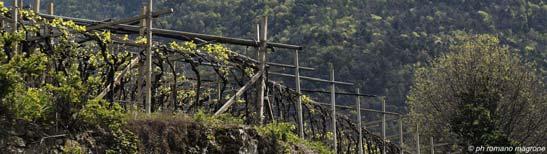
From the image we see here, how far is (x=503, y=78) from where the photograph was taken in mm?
36656

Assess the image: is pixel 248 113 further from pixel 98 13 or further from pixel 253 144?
pixel 98 13

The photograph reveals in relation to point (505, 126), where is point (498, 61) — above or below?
above

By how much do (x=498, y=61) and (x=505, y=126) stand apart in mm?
2518

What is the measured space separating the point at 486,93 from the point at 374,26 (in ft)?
140

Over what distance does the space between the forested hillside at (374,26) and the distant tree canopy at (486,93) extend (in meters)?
27.5

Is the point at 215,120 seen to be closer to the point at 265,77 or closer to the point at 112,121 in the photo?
the point at 112,121

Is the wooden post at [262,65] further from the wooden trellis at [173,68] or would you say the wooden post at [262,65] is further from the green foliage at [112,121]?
the green foliage at [112,121]

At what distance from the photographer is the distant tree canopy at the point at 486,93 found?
36.2 m

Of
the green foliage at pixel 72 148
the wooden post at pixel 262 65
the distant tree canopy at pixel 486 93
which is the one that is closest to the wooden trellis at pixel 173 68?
the wooden post at pixel 262 65

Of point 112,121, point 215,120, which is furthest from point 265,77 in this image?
point 112,121

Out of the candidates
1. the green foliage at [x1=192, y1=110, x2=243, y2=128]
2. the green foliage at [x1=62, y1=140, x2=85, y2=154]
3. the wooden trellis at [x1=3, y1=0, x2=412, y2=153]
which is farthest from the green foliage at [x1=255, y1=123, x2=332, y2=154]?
the green foliage at [x1=62, y1=140, x2=85, y2=154]

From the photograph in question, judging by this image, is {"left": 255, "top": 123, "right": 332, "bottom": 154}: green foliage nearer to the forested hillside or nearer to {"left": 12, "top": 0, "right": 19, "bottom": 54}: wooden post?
{"left": 12, "top": 0, "right": 19, "bottom": 54}: wooden post

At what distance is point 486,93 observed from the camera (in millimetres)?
35938

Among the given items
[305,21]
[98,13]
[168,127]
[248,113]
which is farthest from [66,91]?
[98,13]
